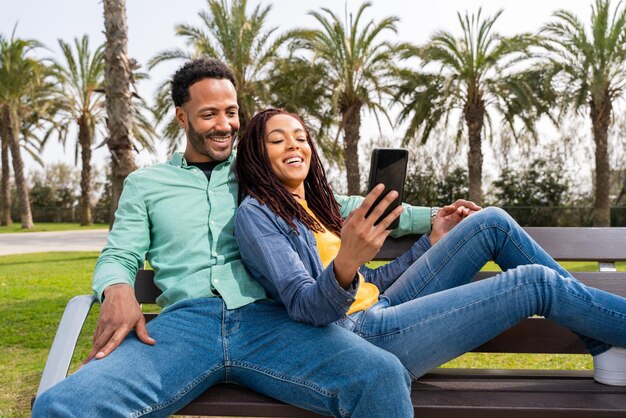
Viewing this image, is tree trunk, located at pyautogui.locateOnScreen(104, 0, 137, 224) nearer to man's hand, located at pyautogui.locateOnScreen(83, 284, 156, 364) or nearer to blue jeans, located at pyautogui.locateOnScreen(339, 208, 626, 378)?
man's hand, located at pyautogui.locateOnScreen(83, 284, 156, 364)

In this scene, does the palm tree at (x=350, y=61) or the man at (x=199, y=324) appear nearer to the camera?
the man at (x=199, y=324)

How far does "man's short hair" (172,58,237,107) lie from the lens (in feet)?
9.15

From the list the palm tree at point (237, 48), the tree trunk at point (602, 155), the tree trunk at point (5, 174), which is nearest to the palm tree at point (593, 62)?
the tree trunk at point (602, 155)

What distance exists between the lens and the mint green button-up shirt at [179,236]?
2408mm

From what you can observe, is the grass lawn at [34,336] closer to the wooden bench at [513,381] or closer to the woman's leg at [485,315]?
the wooden bench at [513,381]

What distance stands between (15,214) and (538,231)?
45.1 metres

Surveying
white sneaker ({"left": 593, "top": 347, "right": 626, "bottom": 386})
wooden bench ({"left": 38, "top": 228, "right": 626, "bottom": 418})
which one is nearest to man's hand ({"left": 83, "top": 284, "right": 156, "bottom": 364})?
wooden bench ({"left": 38, "top": 228, "right": 626, "bottom": 418})

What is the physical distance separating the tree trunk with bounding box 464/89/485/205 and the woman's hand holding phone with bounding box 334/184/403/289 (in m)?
19.5

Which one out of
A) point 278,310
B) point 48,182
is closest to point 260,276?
point 278,310

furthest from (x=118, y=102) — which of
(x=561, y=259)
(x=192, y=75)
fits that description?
(x=561, y=259)

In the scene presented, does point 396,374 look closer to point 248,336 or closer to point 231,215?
point 248,336

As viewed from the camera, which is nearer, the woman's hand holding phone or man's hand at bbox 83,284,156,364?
the woman's hand holding phone

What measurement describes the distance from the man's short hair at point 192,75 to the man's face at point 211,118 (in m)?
0.02

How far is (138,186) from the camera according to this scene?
105 inches
